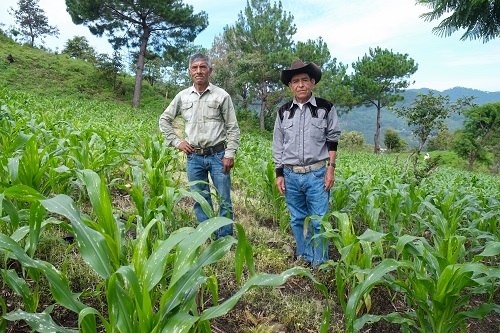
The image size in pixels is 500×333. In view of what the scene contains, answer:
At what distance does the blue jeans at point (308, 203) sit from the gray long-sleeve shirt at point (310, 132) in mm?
138

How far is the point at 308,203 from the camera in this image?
118 inches

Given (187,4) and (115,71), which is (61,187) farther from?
(115,71)

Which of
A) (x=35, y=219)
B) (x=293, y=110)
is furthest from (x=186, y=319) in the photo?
(x=293, y=110)

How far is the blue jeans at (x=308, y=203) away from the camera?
9.41 ft

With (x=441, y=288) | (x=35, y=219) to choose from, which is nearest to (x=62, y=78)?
(x=35, y=219)

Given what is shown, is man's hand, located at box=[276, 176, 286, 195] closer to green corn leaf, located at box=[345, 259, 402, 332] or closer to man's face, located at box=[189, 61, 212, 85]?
man's face, located at box=[189, 61, 212, 85]

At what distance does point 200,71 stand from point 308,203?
1550 millimetres

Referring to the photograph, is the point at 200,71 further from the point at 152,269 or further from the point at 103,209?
the point at 152,269

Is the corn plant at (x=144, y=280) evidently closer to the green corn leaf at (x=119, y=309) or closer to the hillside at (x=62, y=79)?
the green corn leaf at (x=119, y=309)

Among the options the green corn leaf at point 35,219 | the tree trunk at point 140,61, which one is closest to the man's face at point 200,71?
the green corn leaf at point 35,219

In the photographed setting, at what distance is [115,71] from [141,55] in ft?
10.1

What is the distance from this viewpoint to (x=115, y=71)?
21656mm

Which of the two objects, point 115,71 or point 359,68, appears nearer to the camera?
point 115,71

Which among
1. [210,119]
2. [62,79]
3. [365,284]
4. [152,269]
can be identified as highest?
[62,79]
